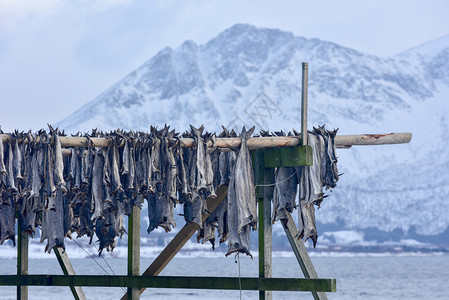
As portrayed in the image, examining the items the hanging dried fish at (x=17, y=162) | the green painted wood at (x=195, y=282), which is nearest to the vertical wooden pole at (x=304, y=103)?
the green painted wood at (x=195, y=282)

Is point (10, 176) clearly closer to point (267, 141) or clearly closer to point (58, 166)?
point (58, 166)

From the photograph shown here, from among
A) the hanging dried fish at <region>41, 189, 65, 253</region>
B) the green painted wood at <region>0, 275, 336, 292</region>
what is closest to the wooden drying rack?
the green painted wood at <region>0, 275, 336, 292</region>

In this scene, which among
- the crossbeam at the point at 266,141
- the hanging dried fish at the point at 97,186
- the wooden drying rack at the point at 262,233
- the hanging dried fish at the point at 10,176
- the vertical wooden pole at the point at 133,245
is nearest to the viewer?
the hanging dried fish at the point at 10,176

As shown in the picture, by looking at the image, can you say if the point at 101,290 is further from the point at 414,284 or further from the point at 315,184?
the point at 315,184

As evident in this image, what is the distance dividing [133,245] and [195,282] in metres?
0.98

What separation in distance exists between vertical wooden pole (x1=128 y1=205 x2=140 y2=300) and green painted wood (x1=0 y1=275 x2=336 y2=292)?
0.12m

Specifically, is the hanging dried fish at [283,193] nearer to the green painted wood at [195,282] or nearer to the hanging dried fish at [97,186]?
the green painted wood at [195,282]

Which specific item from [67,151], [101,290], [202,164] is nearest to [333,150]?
[202,164]

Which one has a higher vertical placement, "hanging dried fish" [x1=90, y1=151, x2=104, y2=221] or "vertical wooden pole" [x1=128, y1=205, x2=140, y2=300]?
"hanging dried fish" [x1=90, y1=151, x2=104, y2=221]

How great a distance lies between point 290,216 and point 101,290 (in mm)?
76956

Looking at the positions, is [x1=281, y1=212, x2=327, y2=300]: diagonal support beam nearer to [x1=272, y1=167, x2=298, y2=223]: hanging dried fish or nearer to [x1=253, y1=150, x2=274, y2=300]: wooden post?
[x1=272, y1=167, x2=298, y2=223]: hanging dried fish

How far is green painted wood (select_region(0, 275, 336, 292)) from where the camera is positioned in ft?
35.6

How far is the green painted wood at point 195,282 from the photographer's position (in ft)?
35.6

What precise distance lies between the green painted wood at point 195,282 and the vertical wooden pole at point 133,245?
0.12 meters
